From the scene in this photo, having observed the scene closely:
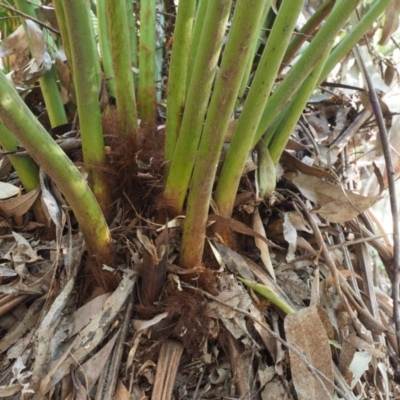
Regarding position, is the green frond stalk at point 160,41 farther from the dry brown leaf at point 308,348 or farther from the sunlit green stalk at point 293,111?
the dry brown leaf at point 308,348

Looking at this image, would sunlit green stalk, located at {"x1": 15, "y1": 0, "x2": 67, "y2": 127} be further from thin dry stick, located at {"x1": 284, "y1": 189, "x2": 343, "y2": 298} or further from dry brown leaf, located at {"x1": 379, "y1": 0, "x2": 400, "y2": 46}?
→ dry brown leaf, located at {"x1": 379, "y1": 0, "x2": 400, "y2": 46}

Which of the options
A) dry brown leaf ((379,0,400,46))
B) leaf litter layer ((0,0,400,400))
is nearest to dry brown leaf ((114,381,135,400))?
leaf litter layer ((0,0,400,400))

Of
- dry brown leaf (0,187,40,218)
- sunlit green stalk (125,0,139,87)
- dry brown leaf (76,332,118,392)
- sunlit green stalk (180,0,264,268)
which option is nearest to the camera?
sunlit green stalk (180,0,264,268)

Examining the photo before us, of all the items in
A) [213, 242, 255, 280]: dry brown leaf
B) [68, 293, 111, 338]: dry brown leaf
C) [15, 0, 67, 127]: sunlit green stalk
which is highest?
[15, 0, 67, 127]: sunlit green stalk

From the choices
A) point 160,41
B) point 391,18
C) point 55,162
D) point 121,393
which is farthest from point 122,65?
point 391,18

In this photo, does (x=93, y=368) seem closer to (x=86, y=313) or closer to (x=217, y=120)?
(x=86, y=313)

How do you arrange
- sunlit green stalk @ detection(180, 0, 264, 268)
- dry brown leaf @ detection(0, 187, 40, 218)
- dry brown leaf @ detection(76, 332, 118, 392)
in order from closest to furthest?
sunlit green stalk @ detection(180, 0, 264, 268) → dry brown leaf @ detection(76, 332, 118, 392) → dry brown leaf @ detection(0, 187, 40, 218)

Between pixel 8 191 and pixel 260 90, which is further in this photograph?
pixel 8 191
